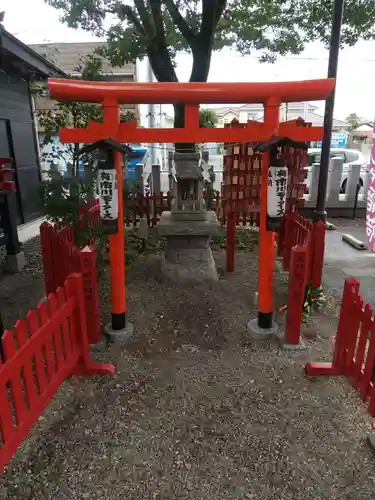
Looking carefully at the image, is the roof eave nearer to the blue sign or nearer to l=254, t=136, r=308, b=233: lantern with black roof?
l=254, t=136, r=308, b=233: lantern with black roof

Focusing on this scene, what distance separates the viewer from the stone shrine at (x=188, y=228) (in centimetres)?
511

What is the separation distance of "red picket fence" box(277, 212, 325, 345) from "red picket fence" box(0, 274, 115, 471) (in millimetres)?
1857

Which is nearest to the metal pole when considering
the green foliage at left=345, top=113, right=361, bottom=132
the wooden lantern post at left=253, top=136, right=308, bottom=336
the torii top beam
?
the torii top beam

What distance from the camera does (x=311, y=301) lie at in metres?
4.57

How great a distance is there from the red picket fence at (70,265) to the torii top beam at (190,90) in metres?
1.43

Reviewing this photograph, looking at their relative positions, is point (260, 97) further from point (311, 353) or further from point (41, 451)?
point (41, 451)

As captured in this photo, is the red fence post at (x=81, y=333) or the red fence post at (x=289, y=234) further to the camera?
the red fence post at (x=289, y=234)

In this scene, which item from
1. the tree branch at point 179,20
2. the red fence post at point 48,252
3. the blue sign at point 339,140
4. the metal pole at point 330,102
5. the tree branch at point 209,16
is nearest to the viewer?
the red fence post at point 48,252

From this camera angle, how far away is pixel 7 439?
221 cm

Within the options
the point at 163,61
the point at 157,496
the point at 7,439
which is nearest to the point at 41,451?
the point at 7,439

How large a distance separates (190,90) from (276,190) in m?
1.23

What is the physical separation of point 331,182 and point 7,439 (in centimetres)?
942

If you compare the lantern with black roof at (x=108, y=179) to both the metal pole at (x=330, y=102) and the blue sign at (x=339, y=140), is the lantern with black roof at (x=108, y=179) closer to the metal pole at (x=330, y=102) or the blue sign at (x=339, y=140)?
the metal pole at (x=330, y=102)

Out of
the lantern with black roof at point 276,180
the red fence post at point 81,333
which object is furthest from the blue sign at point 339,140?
the red fence post at point 81,333
